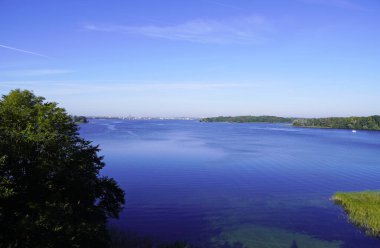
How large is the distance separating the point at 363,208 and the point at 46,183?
30050 millimetres

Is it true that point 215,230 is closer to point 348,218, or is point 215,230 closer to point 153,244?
point 153,244

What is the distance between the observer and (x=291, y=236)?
93.4 ft

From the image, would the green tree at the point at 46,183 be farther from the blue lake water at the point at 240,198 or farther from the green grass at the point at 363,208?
the green grass at the point at 363,208

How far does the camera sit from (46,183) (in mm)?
19969

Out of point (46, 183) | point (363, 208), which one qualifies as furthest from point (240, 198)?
point (46, 183)

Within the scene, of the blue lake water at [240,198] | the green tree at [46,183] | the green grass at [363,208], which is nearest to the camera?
the green tree at [46,183]

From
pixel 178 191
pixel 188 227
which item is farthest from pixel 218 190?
pixel 188 227

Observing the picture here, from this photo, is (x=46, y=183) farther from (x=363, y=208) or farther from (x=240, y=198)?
(x=363, y=208)

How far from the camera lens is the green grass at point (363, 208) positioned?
30.2 meters

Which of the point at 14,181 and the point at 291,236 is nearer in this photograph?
the point at 14,181

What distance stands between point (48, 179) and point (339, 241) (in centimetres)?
2234

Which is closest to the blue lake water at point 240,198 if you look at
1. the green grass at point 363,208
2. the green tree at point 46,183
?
the green grass at point 363,208

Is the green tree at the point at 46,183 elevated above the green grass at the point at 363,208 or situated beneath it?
elevated above

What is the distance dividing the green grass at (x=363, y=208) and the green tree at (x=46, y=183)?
21.5 m
